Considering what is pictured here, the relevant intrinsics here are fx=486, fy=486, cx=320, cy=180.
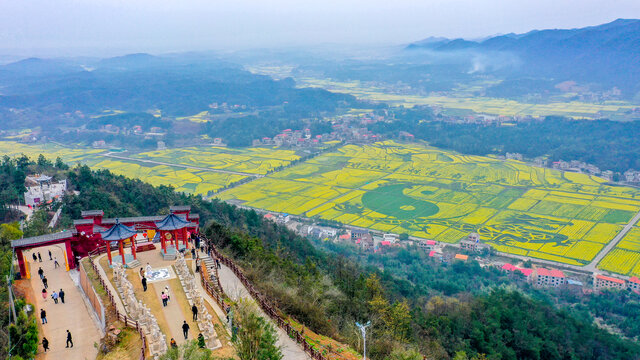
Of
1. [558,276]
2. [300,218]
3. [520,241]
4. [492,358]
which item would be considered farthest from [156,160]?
[492,358]

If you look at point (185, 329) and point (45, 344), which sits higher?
Answer: point (185, 329)

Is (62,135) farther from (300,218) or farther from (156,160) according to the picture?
(300,218)

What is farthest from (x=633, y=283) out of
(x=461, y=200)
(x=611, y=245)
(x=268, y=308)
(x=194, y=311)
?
(x=194, y=311)

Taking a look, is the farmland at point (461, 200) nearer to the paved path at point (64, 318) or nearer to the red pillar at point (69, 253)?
the red pillar at point (69, 253)

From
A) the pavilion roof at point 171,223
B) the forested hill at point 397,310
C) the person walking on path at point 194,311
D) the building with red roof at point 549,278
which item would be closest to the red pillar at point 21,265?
the pavilion roof at point 171,223

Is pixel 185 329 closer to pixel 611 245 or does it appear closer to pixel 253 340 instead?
pixel 253 340
